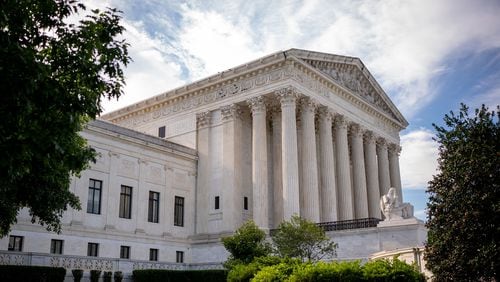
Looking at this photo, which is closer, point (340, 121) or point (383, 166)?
point (340, 121)

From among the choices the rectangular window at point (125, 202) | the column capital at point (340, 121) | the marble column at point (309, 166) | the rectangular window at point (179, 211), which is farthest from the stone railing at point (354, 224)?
the rectangular window at point (125, 202)

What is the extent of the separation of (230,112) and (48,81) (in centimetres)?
3093

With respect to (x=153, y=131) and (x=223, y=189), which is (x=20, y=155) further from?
(x=153, y=131)

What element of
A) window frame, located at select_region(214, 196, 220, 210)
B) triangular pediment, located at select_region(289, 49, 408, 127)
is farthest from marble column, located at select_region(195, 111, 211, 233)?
triangular pediment, located at select_region(289, 49, 408, 127)

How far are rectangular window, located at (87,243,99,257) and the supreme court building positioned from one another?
8 cm

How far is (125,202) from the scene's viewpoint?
39.2 metres

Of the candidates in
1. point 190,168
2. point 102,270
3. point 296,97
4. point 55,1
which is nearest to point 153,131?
point 190,168

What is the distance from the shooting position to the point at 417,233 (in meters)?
31.3

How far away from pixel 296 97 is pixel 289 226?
43.7 ft

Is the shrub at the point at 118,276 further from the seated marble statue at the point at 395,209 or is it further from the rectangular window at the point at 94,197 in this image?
the seated marble statue at the point at 395,209

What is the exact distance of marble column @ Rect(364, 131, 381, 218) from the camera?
5038cm

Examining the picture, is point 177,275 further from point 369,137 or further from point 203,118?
point 369,137

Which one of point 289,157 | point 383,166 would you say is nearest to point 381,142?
point 383,166

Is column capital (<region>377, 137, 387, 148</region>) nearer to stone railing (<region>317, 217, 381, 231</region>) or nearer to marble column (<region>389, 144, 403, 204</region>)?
marble column (<region>389, 144, 403, 204</region>)
